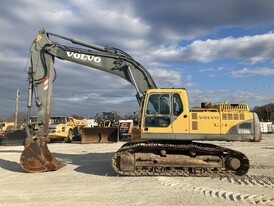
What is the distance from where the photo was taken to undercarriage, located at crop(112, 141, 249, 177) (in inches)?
431

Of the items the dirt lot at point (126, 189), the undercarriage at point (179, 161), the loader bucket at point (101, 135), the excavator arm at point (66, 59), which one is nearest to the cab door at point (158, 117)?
the undercarriage at point (179, 161)

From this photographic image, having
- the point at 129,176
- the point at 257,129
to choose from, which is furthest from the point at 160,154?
the point at 257,129

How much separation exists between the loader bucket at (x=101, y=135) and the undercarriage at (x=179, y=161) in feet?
47.4

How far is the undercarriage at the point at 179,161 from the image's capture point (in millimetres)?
10945

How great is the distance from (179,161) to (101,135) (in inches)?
596

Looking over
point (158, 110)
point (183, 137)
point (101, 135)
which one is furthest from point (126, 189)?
point (101, 135)

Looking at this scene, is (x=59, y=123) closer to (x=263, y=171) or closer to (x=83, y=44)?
(x=83, y=44)

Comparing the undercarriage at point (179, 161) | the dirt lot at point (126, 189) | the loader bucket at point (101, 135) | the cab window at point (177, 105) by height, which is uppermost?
the cab window at point (177, 105)

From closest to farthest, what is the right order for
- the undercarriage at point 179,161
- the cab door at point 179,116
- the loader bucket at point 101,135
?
1. the undercarriage at point 179,161
2. the cab door at point 179,116
3. the loader bucket at point 101,135

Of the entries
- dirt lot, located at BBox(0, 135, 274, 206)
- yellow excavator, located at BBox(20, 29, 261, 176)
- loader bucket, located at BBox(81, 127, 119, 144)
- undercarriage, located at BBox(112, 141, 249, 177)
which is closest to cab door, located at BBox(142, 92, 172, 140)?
yellow excavator, located at BBox(20, 29, 261, 176)

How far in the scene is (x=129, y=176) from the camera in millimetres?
10930

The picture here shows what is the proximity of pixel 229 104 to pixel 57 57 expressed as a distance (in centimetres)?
742

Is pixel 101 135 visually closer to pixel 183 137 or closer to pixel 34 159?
pixel 34 159

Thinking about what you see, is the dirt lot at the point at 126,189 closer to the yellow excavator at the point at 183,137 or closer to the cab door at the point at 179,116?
the yellow excavator at the point at 183,137
